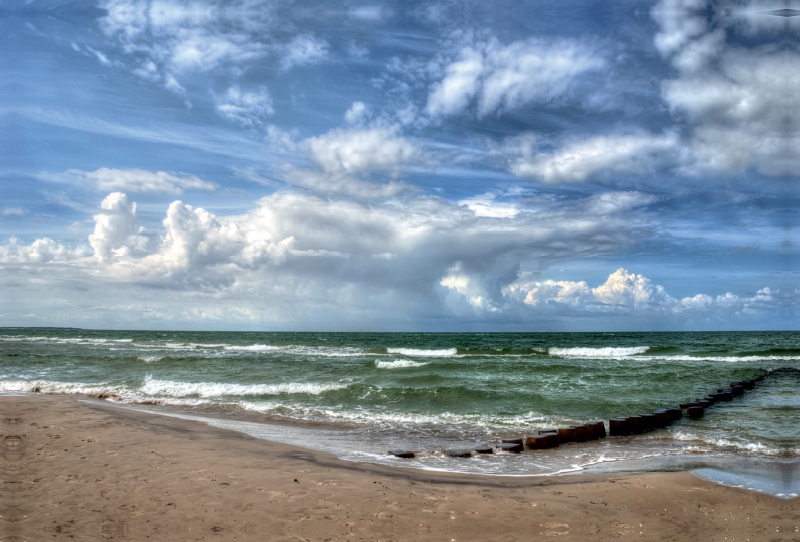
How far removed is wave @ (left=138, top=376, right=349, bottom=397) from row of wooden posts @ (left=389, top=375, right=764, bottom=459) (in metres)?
10.0

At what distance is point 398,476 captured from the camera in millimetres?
8219

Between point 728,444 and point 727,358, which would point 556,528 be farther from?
point 727,358

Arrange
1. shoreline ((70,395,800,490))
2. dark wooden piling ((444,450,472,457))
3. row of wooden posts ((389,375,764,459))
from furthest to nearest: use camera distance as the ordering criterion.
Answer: row of wooden posts ((389,375,764,459)) < dark wooden piling ((444,450,472,457)) < shoreline ((70,395,800,490))

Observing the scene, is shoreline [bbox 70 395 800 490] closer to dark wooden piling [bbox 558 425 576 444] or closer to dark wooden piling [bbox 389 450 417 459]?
dark wooden piling [bbox 389 450 417 459]

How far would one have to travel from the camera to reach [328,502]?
22.1ft

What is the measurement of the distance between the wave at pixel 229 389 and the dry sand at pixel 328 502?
34.0 ft

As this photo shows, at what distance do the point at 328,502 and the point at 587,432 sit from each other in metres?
7.57

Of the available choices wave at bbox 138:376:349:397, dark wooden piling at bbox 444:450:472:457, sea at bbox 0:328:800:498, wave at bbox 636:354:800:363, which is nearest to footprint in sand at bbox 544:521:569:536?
sea at bbox 0:328:800:498

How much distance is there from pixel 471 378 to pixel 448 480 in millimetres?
14793

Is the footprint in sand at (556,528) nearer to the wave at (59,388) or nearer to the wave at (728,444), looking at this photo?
the wave at (728,444)

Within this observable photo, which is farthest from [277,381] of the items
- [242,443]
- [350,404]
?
[242,443]

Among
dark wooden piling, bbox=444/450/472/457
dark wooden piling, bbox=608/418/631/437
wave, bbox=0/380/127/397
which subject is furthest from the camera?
wave, bbox=0/380/127/397

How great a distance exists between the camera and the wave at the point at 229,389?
1978 cm

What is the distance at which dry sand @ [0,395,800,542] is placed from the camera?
5.86 meters
